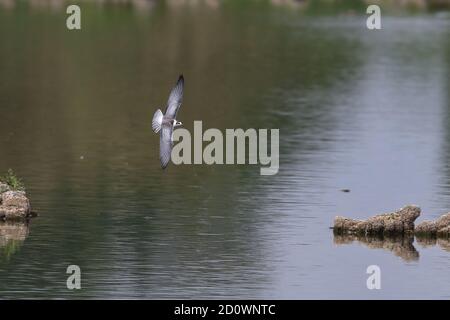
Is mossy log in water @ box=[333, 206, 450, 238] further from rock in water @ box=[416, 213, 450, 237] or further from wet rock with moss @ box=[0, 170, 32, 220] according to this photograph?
wet rock with moss @ box=[0, 170, 32, 220]

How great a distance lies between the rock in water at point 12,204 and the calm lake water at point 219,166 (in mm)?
473

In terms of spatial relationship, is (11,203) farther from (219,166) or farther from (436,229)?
(219,166)

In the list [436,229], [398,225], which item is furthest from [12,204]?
[436,229]

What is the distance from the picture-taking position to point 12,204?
37125 mm

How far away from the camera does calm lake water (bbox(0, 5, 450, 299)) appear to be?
3378 cm

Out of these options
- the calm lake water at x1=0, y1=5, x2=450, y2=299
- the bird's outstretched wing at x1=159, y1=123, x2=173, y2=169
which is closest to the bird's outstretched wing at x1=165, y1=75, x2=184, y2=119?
the bird's outstretched wing at x1=159, y1=123, x2=173, y2=169

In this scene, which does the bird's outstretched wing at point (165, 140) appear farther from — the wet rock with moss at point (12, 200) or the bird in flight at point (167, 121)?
the wet rock with moss at point (12, 200)

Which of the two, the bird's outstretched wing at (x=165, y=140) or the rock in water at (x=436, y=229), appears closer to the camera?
→ the bird's outstretched wing at (x=165, y=140)

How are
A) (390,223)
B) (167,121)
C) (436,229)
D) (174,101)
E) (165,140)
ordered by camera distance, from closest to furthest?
(174,101) < (167,121) < (165,140) < (390,223) < (436,229)

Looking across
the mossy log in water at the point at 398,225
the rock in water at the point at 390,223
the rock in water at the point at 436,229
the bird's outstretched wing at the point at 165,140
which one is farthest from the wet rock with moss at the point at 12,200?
the rock in water at the point at 436,229

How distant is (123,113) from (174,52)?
81.3 ft

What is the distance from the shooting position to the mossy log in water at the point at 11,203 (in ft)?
121

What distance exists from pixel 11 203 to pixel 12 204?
0.04m

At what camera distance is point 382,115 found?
2490 inches
